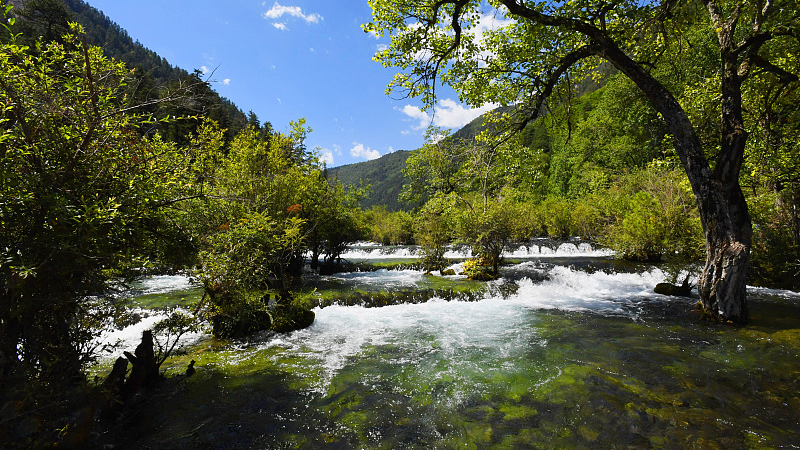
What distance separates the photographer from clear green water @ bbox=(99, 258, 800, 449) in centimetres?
439

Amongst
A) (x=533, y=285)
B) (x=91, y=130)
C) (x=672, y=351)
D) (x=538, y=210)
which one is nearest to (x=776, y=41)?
(x=672, y=351)

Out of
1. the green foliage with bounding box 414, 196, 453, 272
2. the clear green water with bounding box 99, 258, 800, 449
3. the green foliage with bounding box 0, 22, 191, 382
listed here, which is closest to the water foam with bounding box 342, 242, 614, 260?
the green foliage with bounding box 414, 196, 453, 272

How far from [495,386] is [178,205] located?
21.1 ft

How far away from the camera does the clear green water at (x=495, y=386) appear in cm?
439

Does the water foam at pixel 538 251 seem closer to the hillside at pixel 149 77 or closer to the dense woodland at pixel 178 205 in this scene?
the dense woodland at pixel 178 205

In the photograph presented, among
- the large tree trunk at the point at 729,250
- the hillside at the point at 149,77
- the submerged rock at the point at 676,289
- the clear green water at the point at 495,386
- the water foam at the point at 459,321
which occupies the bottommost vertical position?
the water foam at the point at 459,321

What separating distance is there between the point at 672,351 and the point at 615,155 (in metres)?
47.3

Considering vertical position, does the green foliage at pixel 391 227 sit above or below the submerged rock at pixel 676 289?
above

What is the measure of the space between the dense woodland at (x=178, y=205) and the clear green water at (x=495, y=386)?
117 cm

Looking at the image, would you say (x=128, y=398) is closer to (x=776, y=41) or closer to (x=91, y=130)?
(x=91, y=130)

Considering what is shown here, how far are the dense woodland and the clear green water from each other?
1174 mm

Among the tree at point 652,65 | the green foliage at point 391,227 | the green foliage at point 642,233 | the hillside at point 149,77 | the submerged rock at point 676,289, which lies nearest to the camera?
the hillside at point 149,77

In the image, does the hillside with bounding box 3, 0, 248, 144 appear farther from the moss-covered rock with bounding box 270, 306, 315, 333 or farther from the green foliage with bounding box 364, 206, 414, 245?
the green foliage with bounding box 364, 206, 414, 245

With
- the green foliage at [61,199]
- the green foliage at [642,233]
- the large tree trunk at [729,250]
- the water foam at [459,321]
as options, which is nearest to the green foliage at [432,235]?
the water foam at [459,321]
